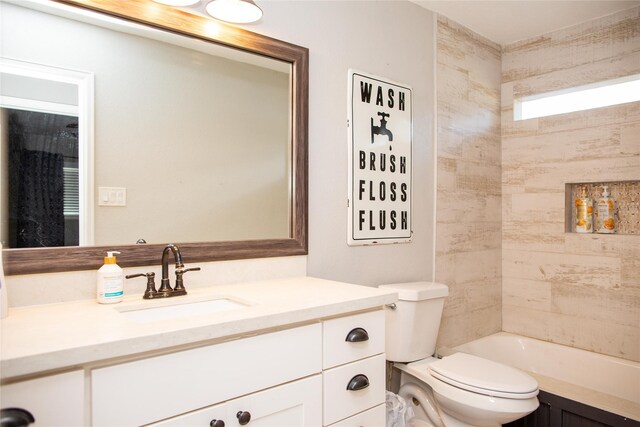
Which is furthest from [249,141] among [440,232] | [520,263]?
[520,263]

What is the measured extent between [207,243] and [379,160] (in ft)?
3.35

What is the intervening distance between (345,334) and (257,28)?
1.26 metres

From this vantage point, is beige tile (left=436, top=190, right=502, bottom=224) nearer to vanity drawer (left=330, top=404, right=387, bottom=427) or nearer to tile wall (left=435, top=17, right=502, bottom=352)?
tile wall (left=435, top=17, right=502, bottom=352)

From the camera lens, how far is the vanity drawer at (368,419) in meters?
1.33

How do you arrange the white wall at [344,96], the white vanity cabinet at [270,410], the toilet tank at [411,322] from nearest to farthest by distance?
the white vanity cabinet at [270,410], the white wall at [344,96], the toilet tank at [411,322]

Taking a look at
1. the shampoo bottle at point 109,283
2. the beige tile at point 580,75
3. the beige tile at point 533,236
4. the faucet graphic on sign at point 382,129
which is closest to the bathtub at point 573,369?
the beige tile at point 533,236

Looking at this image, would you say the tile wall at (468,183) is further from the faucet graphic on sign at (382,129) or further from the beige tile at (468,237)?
the faucet graphic on sign at (382,129)

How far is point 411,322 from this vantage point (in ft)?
6.62

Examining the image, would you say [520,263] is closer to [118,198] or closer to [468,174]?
[468,174]

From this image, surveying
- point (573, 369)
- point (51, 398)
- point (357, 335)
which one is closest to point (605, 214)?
point (573, 369)

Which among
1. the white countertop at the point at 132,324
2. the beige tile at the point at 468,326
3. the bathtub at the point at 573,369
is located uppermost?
the white countertop at the point at 132,324

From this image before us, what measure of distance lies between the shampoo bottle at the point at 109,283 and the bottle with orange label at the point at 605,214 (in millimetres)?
2714

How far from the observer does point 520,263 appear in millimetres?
Answer: 2916

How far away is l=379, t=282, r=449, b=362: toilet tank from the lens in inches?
79.2
